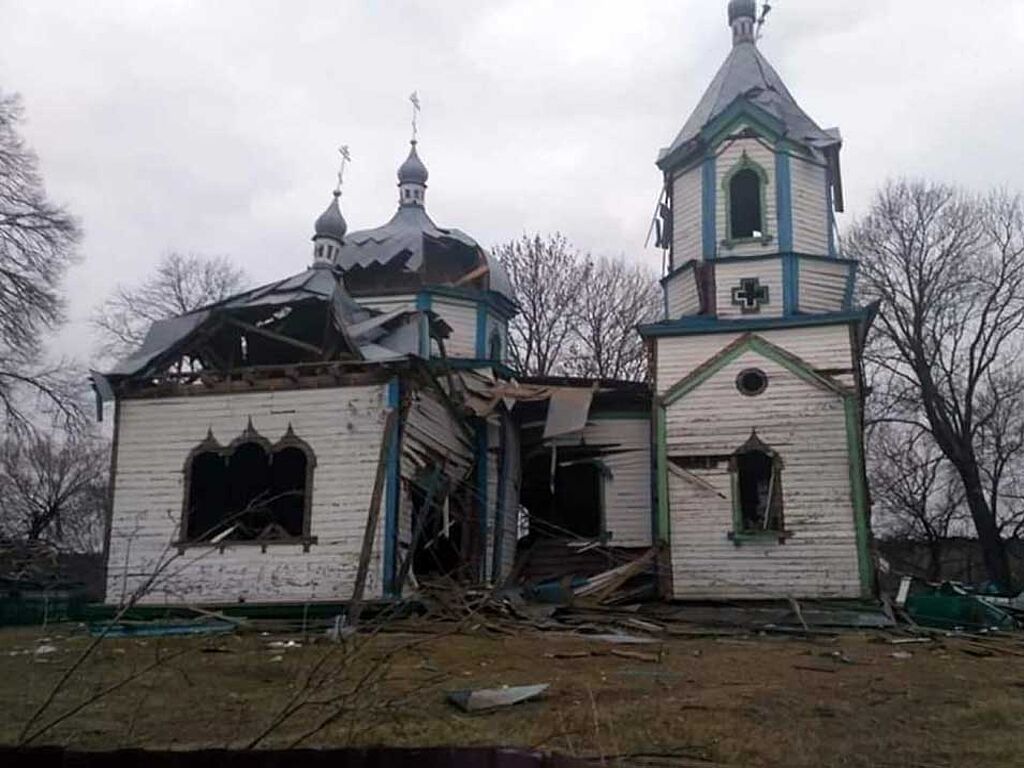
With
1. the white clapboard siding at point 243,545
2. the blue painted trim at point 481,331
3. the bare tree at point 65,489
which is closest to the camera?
the white clapboard siding at point 243,545

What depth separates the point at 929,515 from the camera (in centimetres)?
3794

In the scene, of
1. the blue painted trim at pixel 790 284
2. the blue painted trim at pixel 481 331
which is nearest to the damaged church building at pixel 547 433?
the blue painted trim at pixel 790 284

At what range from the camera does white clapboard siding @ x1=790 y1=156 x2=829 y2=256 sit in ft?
70.9

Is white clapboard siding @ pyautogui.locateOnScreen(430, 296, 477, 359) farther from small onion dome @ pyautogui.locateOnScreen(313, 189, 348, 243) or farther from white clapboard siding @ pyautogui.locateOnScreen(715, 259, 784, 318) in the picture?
white clapboard siding @ pyautogui.locateOnScreen(715, 259, 784, 318)

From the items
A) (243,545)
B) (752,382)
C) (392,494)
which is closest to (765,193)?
(752,382)

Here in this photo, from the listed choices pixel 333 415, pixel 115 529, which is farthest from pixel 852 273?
pixel 115 529

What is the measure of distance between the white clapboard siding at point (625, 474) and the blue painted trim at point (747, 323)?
102 inches

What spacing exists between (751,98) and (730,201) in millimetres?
2612

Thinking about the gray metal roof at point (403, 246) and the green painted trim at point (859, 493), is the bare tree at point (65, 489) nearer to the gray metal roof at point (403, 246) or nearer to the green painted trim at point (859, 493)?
the gray metal roof at point (403, 246)

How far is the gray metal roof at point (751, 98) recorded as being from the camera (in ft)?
73.8

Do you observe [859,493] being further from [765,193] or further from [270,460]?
[270,460]

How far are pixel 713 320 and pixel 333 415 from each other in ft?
26.0

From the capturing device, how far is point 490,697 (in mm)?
9117

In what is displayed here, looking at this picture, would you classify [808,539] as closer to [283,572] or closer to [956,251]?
[283,572]
